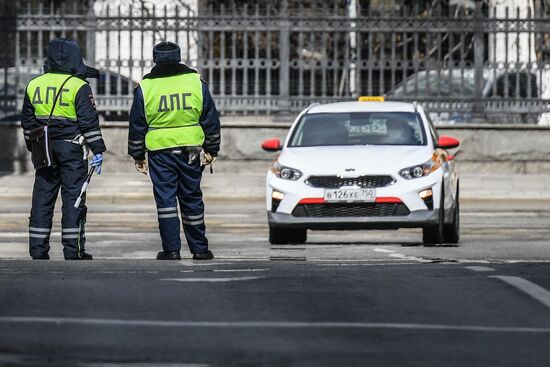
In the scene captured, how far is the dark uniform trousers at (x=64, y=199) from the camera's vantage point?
14164mm

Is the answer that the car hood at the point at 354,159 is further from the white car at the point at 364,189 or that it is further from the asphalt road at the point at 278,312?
the asphalt road at the point at 278,312

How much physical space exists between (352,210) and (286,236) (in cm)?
99

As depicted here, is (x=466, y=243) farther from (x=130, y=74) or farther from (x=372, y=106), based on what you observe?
(x=130, y=74)

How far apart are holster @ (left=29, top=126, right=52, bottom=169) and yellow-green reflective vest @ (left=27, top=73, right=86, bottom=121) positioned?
0.57 ft

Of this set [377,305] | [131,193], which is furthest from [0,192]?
[377,305]

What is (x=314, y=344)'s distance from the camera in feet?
26.5

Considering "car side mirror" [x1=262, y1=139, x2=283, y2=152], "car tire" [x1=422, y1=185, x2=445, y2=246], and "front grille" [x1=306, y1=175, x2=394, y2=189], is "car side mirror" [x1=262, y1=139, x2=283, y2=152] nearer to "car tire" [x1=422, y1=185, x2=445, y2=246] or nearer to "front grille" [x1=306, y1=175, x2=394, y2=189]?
"front grille" [x1=306, y1=175, x2=394, y2=189]

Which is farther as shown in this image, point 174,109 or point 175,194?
point 175,194

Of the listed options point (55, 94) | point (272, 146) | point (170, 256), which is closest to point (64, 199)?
point (55, 94)

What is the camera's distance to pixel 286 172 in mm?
16703

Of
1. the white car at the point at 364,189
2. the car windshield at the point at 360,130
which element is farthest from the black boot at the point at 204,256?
the car windshield at the point at 360,130

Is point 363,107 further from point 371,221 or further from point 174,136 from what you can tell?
point 174,136

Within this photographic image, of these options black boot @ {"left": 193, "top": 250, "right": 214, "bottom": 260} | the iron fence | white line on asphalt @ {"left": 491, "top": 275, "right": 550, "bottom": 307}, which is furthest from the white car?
the iron fence

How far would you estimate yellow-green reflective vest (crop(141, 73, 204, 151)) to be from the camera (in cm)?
1394
